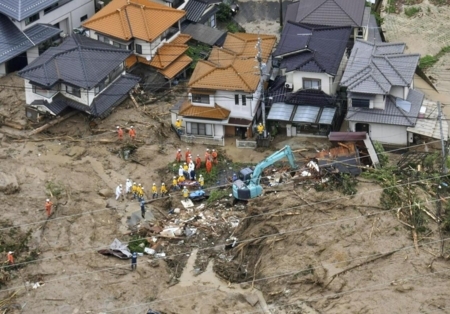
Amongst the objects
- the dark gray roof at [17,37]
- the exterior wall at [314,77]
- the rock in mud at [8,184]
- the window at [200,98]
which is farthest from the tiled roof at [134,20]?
the rock in mud at [8,184]

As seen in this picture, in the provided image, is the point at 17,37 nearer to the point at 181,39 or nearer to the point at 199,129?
the point at 181,39

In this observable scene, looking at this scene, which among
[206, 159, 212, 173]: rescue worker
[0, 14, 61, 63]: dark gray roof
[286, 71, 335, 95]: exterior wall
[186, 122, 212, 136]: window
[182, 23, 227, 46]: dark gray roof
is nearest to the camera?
[206, 159, 212, 173]: rescue worker

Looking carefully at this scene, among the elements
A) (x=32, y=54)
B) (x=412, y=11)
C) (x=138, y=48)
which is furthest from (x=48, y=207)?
(x=412, y=11)

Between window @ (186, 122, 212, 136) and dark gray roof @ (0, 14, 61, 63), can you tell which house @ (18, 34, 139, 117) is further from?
window @ (186, 122, 212, 136)

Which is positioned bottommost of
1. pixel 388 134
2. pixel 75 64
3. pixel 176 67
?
pixel 388 134

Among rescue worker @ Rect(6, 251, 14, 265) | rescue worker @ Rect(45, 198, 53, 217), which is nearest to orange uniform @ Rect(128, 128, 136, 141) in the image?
rescue worker @ Rect(45, 198, 53, 217)

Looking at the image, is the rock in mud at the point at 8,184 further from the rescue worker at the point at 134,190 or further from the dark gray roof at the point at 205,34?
the dark gray roof at the point at 205,34
